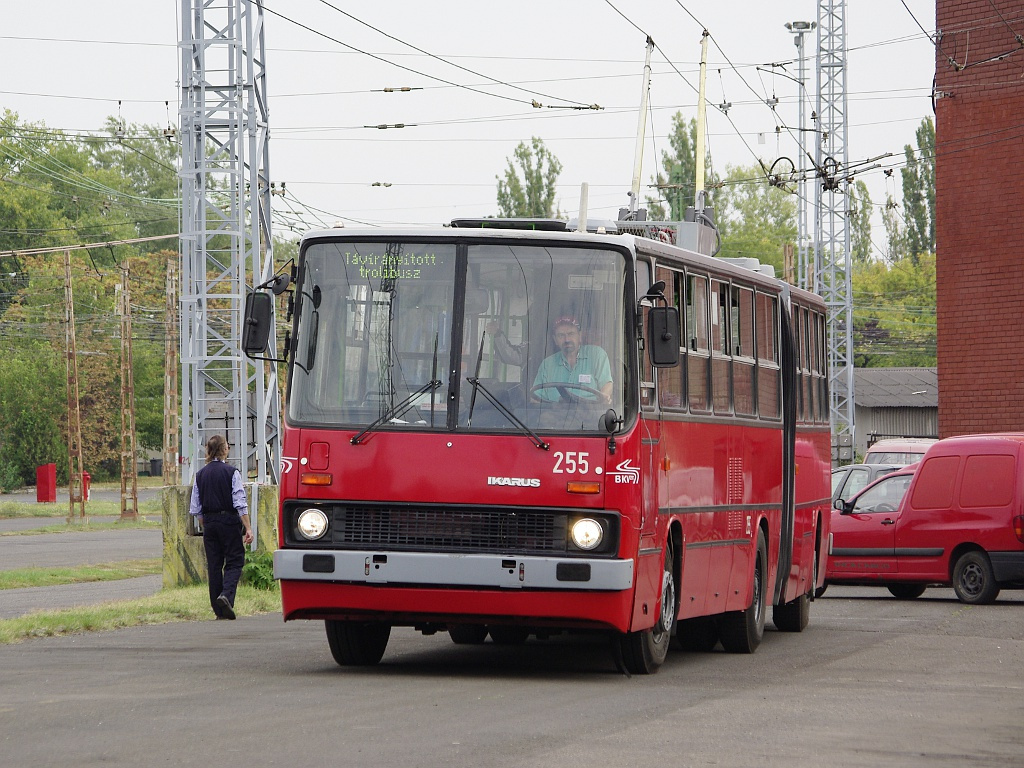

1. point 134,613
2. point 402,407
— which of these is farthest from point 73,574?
point 402,407

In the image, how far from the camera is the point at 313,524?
11812mm

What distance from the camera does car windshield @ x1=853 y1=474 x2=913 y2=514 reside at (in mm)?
23359

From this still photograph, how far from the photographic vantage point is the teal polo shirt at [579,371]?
11.8 m

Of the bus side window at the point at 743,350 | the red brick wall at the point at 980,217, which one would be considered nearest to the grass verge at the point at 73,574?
the red brick wall at the point at 980,217

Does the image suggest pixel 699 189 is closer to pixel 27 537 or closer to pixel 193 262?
pixel 193 262

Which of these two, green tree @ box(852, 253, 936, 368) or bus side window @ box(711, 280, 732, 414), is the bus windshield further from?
green tree @ box(852, 253, 936, 368)

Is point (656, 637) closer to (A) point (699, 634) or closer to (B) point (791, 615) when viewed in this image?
(A) point (699, 634)

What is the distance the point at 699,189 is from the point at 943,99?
21.6ft

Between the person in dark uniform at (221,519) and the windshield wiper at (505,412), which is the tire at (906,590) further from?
the windshield wiper at (505,412)

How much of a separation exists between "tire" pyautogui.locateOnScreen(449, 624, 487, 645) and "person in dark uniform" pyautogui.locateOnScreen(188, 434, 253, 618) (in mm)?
3041

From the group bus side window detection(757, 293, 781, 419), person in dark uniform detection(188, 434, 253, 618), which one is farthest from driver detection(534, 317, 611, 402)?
person in dark uniform detection(188, 434, 253, 618)

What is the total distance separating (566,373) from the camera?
11812mm

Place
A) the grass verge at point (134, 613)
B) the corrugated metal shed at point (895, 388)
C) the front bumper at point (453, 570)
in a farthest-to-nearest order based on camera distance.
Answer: the corrugated metal shed at point (895, 388) → the grass verge at point (134, 613) → the front bumper at point (453, 570)

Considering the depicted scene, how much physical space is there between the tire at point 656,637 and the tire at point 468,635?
2530 mm
